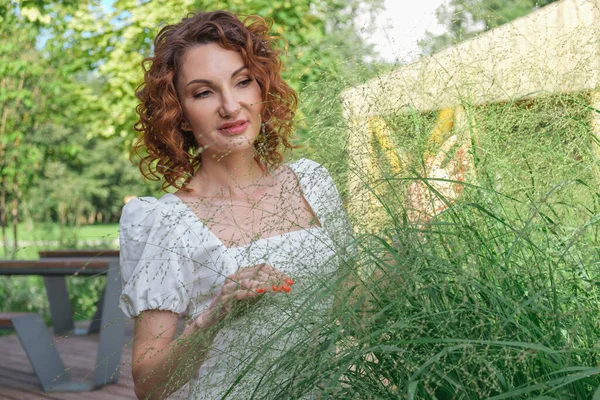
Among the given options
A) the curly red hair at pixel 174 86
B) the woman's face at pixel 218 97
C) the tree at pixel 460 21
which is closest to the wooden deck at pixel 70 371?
the curly red hair at pixel 174 86

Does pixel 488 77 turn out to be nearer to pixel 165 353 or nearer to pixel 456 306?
pixel 456 306

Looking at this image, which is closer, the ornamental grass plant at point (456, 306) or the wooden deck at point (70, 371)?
the ornamental grass plant at point (456, 306)

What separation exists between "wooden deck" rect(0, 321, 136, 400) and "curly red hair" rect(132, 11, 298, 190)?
1.71 m

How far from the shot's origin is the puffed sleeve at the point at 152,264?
1700mm

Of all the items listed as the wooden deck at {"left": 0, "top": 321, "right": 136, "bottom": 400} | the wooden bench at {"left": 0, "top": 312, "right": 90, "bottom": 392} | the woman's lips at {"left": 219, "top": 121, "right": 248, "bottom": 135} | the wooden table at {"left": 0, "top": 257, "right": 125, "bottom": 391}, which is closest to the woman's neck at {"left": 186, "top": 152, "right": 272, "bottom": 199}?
the woman's lips at {"left": 219, "top": 121, "right": 248, "bottom": 135}

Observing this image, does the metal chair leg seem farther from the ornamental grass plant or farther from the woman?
the ornamental grass plant

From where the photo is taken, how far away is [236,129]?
1.79 metres

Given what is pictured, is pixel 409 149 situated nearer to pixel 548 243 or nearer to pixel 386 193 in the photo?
pixel 386 193

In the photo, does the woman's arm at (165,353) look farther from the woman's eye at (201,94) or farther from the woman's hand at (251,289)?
the woman's eye at (201,94)

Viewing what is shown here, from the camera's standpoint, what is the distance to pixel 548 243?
3.28 feet

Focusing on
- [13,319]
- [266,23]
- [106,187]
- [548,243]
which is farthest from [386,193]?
[106,187]

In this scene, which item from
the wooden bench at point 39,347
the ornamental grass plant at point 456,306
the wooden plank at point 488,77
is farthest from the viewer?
the wooden bench at point 39,347

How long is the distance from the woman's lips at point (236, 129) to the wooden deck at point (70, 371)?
197cm

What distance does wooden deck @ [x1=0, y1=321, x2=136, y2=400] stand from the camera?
4535 millimetres
